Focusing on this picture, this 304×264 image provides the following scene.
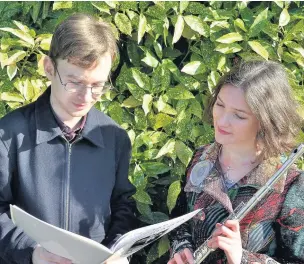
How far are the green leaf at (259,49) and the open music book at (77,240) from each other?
88cm

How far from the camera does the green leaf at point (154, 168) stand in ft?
8.92

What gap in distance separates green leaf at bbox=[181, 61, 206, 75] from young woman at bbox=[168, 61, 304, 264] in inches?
15.4

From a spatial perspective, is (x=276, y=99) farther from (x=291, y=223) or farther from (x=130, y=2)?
(x=130, y=2)

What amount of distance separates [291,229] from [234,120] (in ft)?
1.23

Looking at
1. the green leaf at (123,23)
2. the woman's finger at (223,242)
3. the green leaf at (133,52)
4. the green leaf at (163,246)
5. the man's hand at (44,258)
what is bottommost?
the green leaf at (163,246)

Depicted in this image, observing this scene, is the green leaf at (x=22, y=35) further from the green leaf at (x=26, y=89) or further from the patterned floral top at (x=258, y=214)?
the patterned floral top at (x=258, y=214)

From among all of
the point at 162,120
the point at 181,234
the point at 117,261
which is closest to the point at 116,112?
the point at 162,120

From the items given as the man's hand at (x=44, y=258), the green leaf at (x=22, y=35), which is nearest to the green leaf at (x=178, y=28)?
the green leaf at (x=22, y=35)

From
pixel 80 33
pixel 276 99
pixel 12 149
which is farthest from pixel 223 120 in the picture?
pixel 12 149

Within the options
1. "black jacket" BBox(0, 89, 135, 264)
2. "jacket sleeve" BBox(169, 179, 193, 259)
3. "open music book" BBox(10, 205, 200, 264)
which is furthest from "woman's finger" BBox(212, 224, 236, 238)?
"black jacket" BBox(0, 89, 135, 264)

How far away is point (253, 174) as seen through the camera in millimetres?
2256

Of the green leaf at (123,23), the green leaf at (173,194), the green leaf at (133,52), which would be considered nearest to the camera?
the green leaf at (173,194)

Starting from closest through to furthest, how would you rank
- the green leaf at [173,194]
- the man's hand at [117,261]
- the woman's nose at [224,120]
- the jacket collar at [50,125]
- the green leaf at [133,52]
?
the man's hand at [117,261], the woman's nose at [224,120], the jacket collar at [50,125], the green leaf at [173,194], the green leaf at [133,52]

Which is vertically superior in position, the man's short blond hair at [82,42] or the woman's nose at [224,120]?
the man's short blond hair at [82,42]
